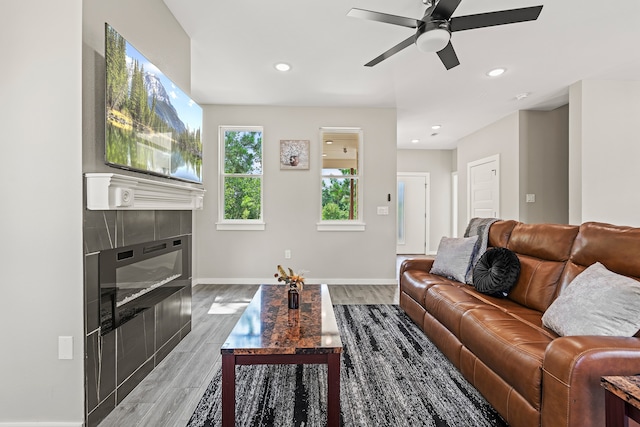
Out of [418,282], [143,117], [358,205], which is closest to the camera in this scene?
[143,117]

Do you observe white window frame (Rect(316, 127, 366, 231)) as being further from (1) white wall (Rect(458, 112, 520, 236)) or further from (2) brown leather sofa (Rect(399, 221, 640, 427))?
(1) white wall (Rect(458, 112, 520, 236))

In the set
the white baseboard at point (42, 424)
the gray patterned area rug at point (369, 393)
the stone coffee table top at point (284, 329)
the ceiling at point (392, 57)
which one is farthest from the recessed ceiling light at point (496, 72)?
the white baseboard at point (42, 424)

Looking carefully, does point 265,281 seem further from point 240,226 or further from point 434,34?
point 434,34

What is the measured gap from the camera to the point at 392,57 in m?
3.11

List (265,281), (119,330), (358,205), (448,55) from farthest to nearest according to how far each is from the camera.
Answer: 1. (358,205)
2. (265,281)
3. (448,55)
4. (119,330)

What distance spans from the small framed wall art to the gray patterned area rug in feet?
9.16

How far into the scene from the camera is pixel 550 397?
124 cm

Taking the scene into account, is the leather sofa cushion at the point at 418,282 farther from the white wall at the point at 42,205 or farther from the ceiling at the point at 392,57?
the white wall at the point at 42,205

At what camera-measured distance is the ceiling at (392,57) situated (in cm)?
241

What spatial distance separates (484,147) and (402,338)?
4573 mm

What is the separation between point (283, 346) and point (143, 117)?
5.36 ft

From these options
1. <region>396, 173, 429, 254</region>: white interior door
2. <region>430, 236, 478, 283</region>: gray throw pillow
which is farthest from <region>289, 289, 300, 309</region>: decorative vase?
<region>396, 173, 429, 254</region>: white interior door

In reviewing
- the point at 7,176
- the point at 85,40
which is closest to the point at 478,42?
the point at 85,40

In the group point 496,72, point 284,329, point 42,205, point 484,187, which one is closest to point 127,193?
point 42,205
